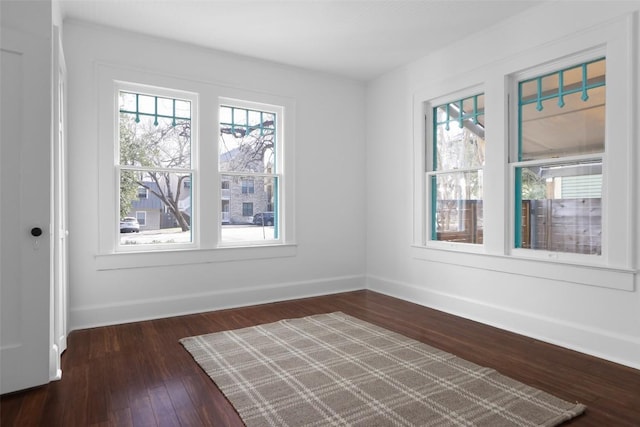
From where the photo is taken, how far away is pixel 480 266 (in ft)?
12.5

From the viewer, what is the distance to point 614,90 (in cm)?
285

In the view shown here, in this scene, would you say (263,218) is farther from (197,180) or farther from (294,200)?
(197,180)

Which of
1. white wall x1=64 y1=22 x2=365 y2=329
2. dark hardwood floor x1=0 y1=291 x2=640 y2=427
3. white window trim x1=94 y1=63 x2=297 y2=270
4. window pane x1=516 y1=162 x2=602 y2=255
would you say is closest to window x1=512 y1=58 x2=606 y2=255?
window pane x1=516 y1=162 x2=602 y2=255

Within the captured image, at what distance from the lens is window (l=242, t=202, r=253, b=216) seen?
14.8 feet

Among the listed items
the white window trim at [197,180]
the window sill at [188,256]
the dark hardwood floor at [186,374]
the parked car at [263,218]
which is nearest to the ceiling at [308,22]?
the white window trim at [197,180]

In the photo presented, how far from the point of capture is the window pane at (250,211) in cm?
441

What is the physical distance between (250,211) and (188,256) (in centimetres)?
87

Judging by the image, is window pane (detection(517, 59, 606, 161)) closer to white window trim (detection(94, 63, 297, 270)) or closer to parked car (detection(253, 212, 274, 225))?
white window trim (detection(94, 63, 297, 270))

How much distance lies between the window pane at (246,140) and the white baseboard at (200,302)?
4.61 feet

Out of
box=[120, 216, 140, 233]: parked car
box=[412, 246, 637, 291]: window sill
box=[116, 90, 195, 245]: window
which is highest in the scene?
box=[116, 90, 195, 245]: window

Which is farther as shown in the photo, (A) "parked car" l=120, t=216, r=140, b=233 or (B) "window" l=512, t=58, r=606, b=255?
(A) "parked car" l=120, t=216, r=140, b=233

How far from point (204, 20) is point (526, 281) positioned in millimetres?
3693

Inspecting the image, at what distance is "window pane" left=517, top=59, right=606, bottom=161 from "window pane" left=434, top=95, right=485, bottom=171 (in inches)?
17.5

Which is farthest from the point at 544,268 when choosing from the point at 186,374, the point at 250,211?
the point at 250,211
